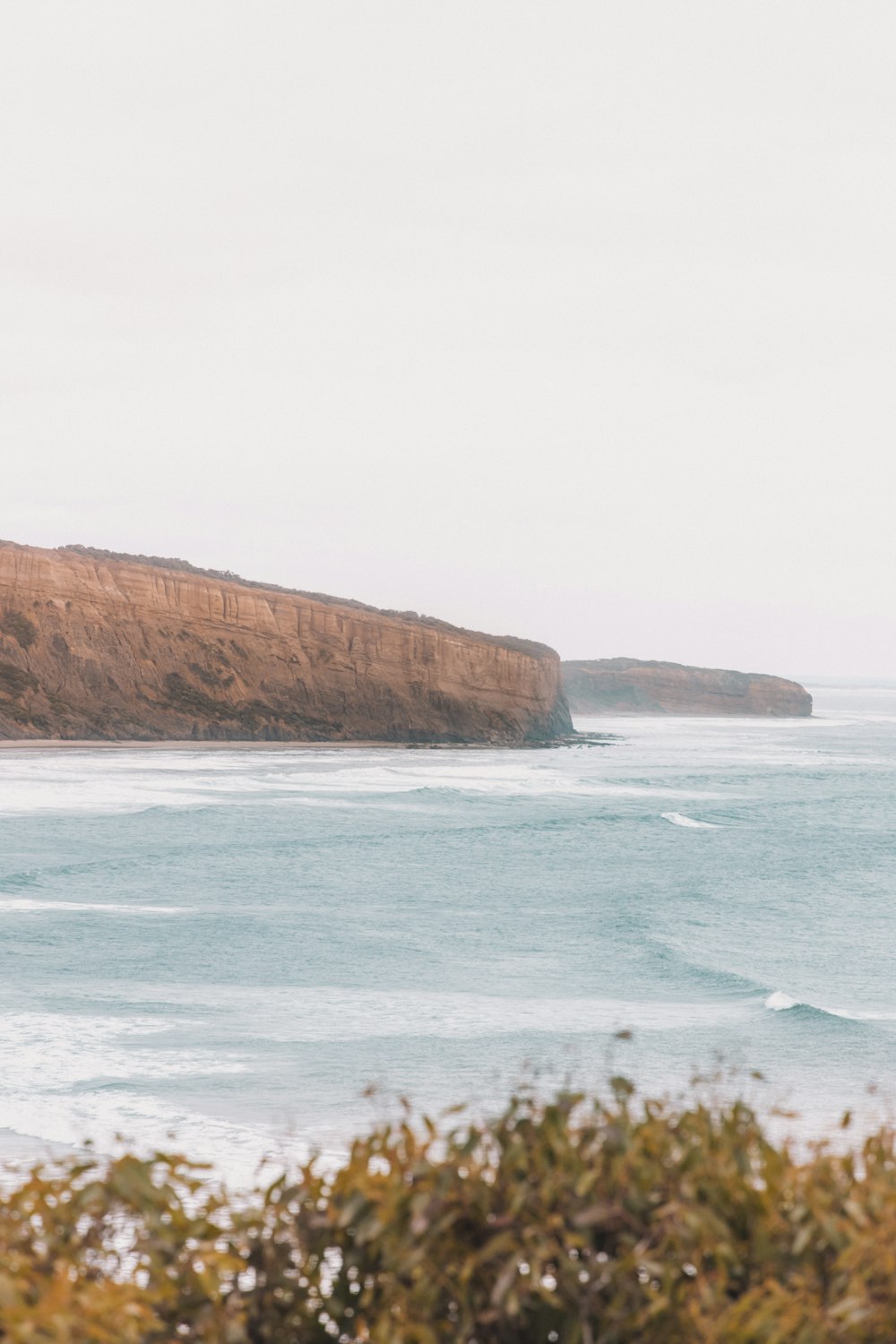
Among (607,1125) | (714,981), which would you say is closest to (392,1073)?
(714,981)

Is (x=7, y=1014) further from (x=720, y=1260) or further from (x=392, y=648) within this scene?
(x=392, y=648)

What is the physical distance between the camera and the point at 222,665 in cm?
7856

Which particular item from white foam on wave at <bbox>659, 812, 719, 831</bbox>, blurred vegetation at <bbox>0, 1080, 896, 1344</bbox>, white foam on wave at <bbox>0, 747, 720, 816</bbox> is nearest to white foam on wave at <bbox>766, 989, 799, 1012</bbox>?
blurred vegetation at <bbox>0, 1080, 896, 1344</bbox>

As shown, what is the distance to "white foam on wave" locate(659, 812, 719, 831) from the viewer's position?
40.3 meters

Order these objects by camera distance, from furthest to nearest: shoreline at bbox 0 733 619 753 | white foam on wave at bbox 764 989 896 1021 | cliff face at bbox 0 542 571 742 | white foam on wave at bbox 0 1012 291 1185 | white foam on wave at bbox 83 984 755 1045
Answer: cliff face at bbox 0 542 571 742, shoreline at bbox 0 733 619 753, white foam on wave at bbox 764 989 896 1021, white foam on wave at bbox 83 984 755 1045, white foam on wave at bbox 0 1012 291 1185

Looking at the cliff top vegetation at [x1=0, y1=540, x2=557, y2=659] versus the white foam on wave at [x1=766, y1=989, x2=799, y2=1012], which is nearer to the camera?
the white foam on wave at [x1=766, y1=989, x2=799, y2=1012]

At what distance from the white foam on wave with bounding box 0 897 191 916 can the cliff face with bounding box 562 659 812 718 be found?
136881mm

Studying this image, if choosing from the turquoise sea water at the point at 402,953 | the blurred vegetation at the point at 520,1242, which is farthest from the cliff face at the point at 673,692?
the blurred vegetation at the point at 520,1242

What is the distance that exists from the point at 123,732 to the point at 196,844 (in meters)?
43.5

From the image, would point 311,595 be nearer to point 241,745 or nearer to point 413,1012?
point 241,745

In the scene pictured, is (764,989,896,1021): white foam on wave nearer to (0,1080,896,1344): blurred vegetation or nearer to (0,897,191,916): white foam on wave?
(0,897,191,916): white foam on wave

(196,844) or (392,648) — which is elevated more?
(392,648)

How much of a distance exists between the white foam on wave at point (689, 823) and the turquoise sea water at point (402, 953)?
188 mm

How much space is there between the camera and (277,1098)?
10992 mm
